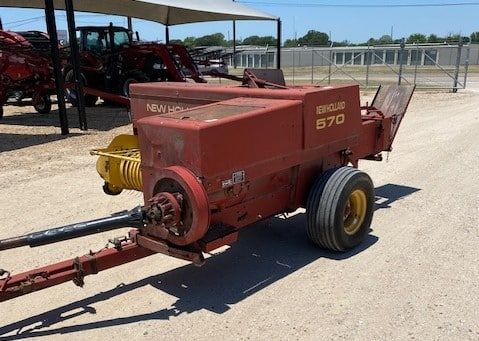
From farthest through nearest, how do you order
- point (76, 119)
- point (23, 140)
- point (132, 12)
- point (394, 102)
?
point (132, 12) < point (76, 119) < point (23, 140) < point (394, 102)

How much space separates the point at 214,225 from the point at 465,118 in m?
10.6

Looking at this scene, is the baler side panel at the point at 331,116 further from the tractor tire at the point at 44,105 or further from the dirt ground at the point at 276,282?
the tractor tire at the point at 44,105

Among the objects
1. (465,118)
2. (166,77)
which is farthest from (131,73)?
(465,118)

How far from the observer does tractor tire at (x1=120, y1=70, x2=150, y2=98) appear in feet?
48.4

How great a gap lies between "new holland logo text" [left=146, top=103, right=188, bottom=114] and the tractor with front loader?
0.6 inches

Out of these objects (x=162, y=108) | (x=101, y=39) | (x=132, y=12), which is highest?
(x=132, y=12)

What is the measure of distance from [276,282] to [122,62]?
1264 cm

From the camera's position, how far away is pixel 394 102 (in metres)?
6.26

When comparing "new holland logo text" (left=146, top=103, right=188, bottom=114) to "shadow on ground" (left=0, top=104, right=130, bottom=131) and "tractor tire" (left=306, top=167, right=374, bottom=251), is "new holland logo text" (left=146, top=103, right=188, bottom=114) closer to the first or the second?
"tractor tire" (left=306, top=167, right=374, bottom=251)

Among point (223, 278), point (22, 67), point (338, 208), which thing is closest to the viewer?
point (223, 278)

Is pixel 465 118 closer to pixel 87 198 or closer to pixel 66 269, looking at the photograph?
pixel 87 198

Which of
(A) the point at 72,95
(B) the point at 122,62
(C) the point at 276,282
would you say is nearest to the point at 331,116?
(C) the point at 276,282

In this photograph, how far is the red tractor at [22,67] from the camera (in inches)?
529

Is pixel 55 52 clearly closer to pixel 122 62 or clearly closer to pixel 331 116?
pixel 122 62
